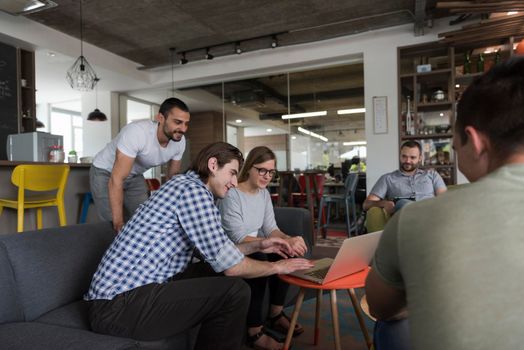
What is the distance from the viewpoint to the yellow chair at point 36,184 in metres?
2.83

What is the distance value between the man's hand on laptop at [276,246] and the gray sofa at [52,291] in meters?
0.51

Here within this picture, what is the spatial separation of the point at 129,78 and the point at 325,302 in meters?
5.08

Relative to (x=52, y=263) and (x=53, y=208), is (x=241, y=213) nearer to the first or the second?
(x=52, y=263)

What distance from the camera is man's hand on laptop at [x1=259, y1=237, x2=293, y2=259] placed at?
1.86m

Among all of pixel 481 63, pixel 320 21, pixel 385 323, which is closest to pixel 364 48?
pixel 320 21

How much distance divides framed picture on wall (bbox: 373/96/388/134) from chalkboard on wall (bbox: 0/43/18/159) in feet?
14.9

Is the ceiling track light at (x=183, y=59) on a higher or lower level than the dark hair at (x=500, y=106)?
higher

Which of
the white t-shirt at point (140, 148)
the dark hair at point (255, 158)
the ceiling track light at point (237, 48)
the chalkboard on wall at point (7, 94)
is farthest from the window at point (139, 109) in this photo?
the dark hair at point (255, 158)

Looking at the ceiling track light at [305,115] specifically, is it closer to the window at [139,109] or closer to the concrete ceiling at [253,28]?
the concrete ceiling at [253,28]

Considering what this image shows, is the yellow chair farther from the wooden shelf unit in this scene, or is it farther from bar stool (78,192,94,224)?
the wooden shelf unit

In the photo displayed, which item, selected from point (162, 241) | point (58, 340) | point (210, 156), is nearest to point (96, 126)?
point (210, 156)

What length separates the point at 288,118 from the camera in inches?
259

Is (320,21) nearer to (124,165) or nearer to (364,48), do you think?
(364,48)

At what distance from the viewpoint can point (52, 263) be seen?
167 cm
